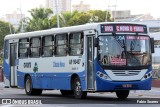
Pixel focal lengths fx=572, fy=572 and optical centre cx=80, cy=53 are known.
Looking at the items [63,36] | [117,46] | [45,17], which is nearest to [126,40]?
[117,46]

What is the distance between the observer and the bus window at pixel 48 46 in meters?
25.8

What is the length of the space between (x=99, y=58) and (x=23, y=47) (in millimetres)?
7973

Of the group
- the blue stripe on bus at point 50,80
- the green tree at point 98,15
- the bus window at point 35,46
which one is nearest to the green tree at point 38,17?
the green tree at point 98,15

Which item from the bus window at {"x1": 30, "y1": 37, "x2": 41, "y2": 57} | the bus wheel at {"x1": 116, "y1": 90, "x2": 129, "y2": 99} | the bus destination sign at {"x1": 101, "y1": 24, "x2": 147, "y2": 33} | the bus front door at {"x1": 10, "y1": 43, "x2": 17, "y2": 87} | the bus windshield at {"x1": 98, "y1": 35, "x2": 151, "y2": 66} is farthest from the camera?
the bus front door at {"x1": 10, "y1": 43, "x2": 17, "y2": 87}

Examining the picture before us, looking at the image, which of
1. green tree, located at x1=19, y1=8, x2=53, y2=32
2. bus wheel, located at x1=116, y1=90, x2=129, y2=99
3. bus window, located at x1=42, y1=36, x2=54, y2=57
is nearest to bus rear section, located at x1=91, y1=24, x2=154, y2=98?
bus wheel, located at x1=116, y1=90, x2=129, y2=99

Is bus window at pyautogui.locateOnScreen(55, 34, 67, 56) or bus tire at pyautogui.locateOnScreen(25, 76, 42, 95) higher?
bus window at pyautogui.locateOnScreen(55, 34, 67, 56)

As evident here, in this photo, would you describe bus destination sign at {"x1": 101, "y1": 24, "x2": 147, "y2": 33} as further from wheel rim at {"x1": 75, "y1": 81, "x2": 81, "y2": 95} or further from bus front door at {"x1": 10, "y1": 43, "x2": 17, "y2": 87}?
bus front door at {"x1": 10, "y1": 43, "x2": 17, "y2": 87}

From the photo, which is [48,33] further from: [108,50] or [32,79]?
[108,50]

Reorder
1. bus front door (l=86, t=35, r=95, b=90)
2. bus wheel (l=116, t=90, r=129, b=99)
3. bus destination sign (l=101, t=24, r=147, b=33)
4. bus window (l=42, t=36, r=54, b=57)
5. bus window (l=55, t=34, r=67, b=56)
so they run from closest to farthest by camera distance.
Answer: bus destination sign (l=101, t=24, r=147, b=33)
bus front door (l=86, t=35, r=95, b=90)
bus wheel (l=116, t=90, r=129, b=99)
bus window (l=55, t=34, r=67, b=56)
bus window (l=42, t=36, r=54, b=57)

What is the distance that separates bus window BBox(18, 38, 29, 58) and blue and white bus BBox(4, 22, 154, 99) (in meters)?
2.28

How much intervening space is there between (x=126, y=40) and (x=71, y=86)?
3.40 meters

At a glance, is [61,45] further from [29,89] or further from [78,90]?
[29,89]

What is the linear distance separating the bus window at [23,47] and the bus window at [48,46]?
6.93ft

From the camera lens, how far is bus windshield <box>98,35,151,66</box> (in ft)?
71.6
